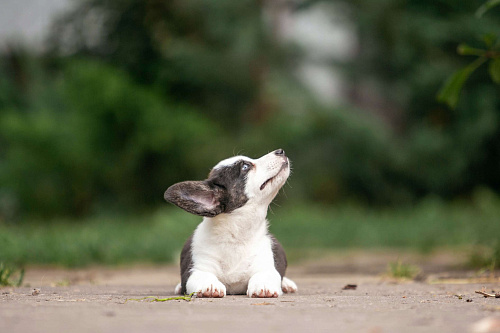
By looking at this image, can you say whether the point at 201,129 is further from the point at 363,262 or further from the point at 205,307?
the point at 205,307

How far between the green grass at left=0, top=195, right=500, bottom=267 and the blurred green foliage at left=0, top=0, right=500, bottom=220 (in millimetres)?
1143

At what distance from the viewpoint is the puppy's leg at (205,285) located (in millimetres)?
3930

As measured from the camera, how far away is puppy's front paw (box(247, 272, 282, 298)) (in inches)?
157

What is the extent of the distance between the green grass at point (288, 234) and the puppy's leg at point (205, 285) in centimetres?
294

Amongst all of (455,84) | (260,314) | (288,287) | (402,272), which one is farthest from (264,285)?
(455,84)

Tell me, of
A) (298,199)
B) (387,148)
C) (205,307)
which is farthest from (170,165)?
(205,307)

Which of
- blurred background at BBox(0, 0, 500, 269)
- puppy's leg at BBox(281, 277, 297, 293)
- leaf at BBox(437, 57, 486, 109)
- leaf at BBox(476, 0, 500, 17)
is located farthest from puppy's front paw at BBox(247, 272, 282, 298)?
blurred background at BBox(0, 0, 500, 269)

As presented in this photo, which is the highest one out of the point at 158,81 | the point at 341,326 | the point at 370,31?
the point at 370,31

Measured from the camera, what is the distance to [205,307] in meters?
3.24

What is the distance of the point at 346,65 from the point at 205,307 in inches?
521

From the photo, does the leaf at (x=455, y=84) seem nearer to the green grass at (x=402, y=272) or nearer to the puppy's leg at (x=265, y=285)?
the green grass at (x=402, y=272)

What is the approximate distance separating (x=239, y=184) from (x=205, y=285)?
974 mm

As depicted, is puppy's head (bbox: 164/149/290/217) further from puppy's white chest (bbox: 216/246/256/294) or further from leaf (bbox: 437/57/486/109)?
leaf (bbox: 437/57/486/109)

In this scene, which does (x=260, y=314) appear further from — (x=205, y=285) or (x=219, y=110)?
(x=219, y=110)
